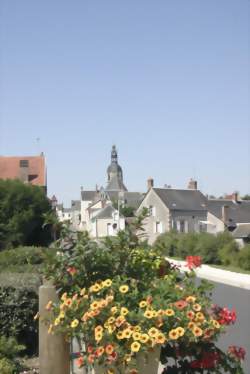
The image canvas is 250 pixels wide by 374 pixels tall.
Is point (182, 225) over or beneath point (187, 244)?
over

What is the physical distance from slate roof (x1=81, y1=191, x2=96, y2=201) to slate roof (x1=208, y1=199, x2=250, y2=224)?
55.2 meters

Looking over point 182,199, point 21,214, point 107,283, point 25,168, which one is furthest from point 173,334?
point 25,168

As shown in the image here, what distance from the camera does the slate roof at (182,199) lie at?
188ft

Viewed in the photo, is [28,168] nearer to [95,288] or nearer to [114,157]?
[95,288]

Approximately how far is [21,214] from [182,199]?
90.6 feet

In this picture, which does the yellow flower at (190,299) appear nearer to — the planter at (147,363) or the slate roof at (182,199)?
the planter at (147,363)

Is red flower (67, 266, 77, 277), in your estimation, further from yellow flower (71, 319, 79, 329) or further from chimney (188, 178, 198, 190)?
chimney (188, 178, 198, 190)

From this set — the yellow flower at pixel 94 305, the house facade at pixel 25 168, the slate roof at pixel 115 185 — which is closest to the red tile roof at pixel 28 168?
the house facade at pixel 25 168

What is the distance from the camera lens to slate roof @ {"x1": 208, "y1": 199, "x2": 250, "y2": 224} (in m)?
57.9

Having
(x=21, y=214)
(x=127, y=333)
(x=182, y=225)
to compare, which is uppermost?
(x=21, y=214)

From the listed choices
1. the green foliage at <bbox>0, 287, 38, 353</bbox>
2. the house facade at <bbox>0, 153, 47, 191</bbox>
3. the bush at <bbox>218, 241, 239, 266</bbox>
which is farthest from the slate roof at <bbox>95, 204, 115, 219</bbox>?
the green foliage at <bbox>0, 287, 38, 353</bbox>

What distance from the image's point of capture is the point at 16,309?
712 cm

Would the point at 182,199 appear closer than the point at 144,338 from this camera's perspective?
No

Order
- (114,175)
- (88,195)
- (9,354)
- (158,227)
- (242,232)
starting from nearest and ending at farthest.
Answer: (9,354), (242,232), (158,227), (88,195), (114,175)
